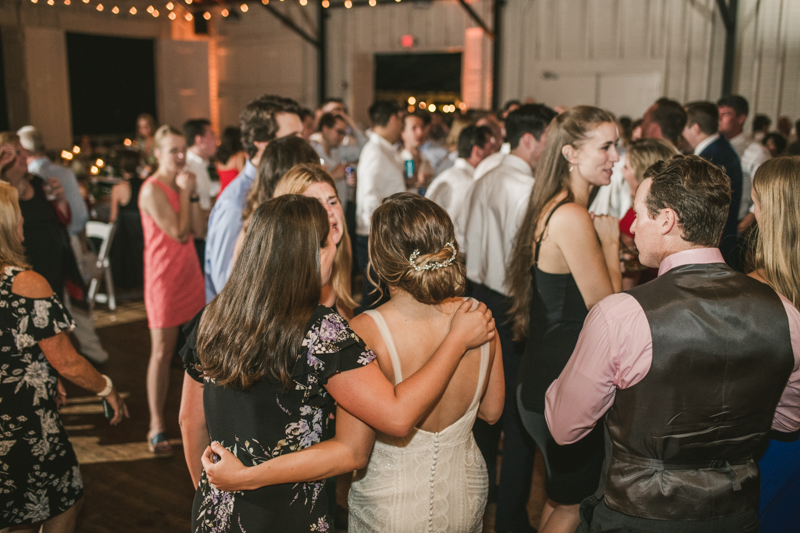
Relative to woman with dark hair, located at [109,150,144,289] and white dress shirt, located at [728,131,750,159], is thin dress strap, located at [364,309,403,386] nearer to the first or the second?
woman with dark hair, located at [109,150,144,289]

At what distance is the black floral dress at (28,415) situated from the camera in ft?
5.70

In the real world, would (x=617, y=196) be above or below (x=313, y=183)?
below

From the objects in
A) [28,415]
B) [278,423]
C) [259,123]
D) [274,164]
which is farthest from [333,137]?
[278,423]

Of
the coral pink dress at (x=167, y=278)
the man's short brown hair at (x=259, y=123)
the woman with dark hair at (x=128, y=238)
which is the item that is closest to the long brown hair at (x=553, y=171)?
the man's short brown hair at (x=259, y=123)

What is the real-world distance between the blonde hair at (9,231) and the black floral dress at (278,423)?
2.46ft

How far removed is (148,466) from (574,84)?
9066mm

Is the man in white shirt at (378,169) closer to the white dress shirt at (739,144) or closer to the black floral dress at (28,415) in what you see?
the black floral dress at (28,415)

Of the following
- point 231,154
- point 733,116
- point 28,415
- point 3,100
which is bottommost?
point 28,415

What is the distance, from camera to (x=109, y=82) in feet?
41.7

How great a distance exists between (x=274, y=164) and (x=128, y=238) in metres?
2.73

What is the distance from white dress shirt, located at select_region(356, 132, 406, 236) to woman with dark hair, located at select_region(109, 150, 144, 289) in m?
1.62

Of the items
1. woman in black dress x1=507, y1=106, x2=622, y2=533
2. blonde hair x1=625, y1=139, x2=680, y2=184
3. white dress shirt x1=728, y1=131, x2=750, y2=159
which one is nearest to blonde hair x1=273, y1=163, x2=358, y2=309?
woman in black dress x1=507, y1=106, x2=622, y2=533

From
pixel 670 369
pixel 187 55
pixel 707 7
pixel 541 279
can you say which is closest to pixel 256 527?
pixel 670 369

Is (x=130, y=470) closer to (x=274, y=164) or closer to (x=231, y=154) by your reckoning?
(x=274, y=164)
